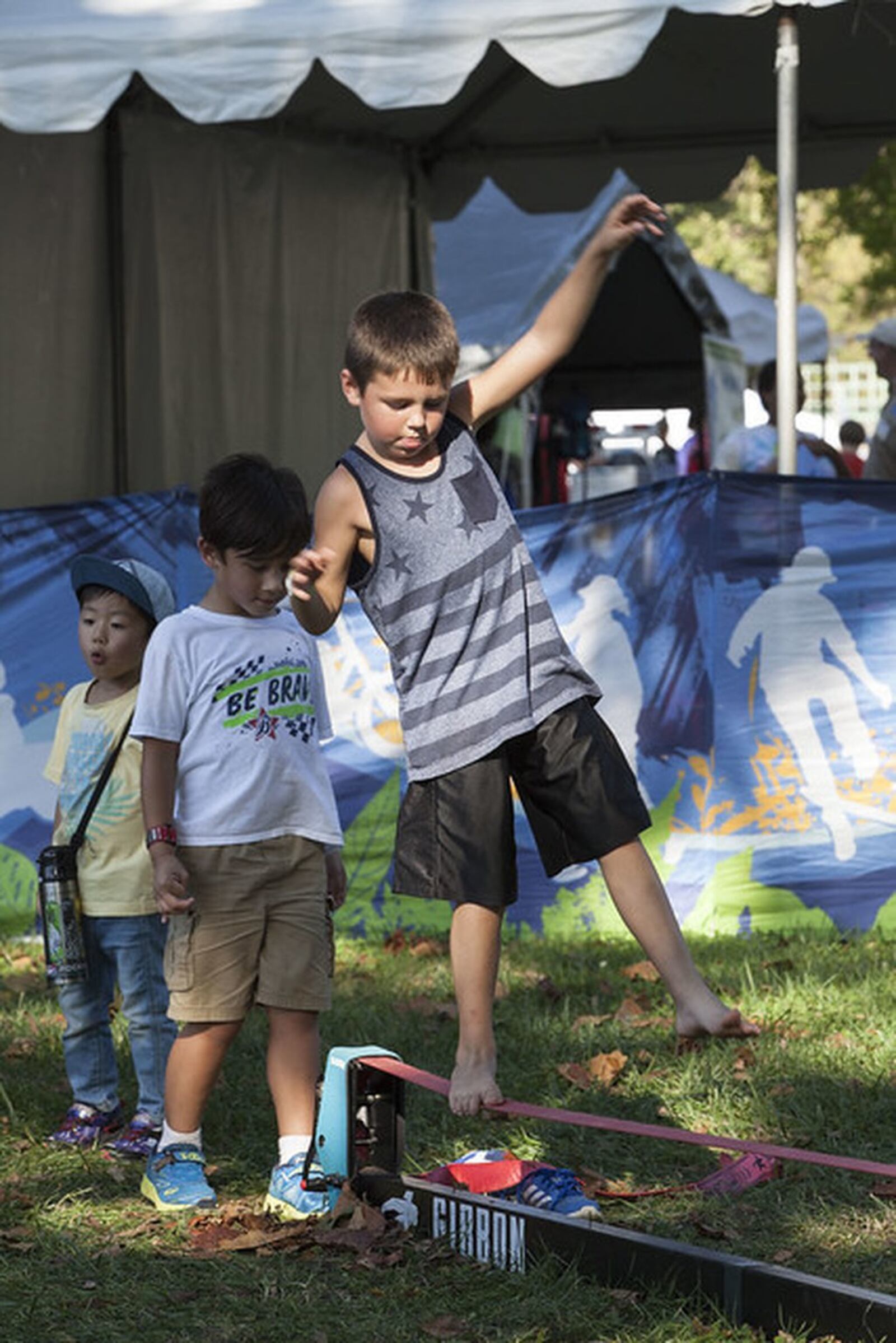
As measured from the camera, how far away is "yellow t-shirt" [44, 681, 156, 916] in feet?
16.7

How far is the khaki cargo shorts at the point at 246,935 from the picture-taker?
449 centimetres

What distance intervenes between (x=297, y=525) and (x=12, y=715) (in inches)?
Result: 140

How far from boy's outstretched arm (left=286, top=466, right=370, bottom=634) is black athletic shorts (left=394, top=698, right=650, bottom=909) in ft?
1.49

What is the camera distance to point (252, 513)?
4445 mm

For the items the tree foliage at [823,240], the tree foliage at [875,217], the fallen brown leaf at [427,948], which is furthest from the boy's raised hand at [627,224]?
the tree foliage at [875,217]

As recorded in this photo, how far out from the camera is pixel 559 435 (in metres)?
18.5

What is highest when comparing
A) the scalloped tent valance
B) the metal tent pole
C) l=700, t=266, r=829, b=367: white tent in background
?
l=700, t=266, r=829, b=367: white tent in background

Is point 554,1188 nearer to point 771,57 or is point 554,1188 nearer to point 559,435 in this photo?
point 771,57

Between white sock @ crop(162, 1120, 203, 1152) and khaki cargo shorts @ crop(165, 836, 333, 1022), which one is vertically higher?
khaki cargo shorts @ crop(165, 836, 333, 1022)

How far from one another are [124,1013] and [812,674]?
3196 millimetres

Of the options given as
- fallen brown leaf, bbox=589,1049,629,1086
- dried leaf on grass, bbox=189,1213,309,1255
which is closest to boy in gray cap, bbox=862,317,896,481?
fallen brown leaf, bbox=589,1049,629,1086

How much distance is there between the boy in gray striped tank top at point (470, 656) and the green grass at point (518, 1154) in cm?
46

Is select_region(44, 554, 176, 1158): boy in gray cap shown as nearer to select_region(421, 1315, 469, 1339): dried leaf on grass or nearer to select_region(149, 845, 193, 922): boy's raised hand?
select_region(149, 845, 193, 922): boy's raised hand

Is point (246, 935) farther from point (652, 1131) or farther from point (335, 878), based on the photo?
point (652, 1131)
